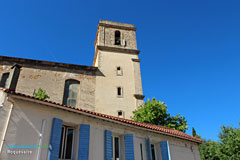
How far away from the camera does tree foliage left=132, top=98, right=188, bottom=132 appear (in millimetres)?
17047

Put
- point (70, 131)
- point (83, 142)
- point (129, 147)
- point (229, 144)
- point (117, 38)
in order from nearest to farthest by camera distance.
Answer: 1. point (83, 142)
2. point (70, 131)
3. point (129, 147)
4. point (229, 144)
5. point (117, 38)

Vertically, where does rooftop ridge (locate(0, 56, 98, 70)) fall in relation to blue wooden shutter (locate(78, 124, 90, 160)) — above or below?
above

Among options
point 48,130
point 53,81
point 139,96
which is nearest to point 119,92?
point 139,96

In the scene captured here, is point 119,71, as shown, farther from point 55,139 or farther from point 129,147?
point 55,139

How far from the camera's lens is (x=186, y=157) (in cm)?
1085

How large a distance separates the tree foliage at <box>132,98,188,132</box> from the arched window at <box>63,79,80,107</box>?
6671 mm

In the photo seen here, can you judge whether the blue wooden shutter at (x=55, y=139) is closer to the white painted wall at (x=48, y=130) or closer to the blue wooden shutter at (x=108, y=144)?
the white painted wall at (x=48, y=130)

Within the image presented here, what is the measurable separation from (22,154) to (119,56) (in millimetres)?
18359

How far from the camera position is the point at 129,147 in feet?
28.8

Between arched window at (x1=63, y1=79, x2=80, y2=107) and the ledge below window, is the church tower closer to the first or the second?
the ledge below window

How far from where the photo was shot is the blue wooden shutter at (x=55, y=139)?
6861mm

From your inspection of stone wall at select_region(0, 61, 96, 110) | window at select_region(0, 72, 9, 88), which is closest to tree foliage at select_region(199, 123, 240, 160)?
stone wall at select_region(0, 61, 96, 110)

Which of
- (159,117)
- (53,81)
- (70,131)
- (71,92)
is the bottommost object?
(70,131)

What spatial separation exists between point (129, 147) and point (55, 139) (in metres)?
3.28
